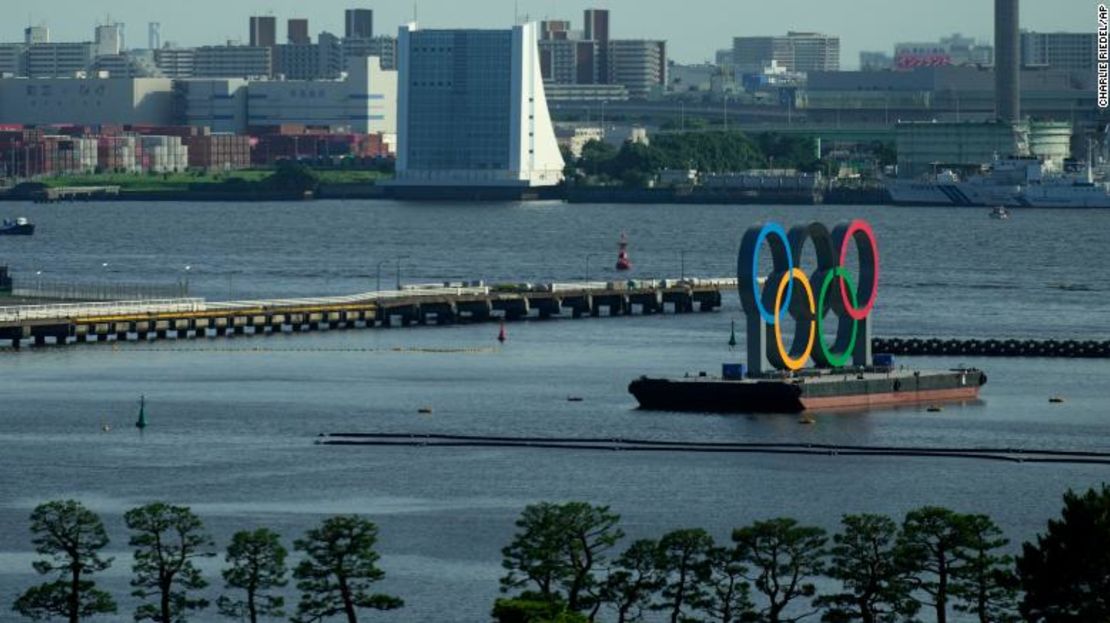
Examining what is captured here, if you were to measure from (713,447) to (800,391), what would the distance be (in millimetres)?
5807

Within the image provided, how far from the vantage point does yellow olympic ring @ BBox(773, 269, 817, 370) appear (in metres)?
71.6

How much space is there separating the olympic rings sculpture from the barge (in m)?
0.65

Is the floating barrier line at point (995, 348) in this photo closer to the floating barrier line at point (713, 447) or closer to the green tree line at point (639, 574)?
the floating barrier line at point (713, 447)

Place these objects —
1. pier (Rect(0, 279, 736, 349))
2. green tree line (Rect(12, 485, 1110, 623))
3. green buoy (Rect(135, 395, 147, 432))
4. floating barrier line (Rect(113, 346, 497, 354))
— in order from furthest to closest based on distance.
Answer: pier (Rect(0, 279, 736, 349))
floating barrier line (Rect(113, 346, 497, 354))
green buoy (Rect(135, 395, 147, 432))
green tree line (Rect(12, 485, 1110, 623))

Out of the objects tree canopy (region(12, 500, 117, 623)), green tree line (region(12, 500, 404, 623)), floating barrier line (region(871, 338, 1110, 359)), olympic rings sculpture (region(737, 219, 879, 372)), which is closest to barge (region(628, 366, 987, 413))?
olympic rings sculpture (region(737, 219, 879, 372))

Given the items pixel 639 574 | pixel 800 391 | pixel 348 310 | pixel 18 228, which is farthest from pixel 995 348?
pixel 18 228

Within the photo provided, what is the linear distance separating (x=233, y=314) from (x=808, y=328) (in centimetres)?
2549

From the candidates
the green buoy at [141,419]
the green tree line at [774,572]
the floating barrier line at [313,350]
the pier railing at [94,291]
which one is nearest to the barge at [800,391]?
the green buoy at [141,419]

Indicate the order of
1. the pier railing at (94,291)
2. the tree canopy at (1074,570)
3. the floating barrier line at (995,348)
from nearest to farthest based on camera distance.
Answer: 1. the tree canopy at (1074,570)
2. the floating barrier line at (995,348)
3. the pier railing at (94,291)

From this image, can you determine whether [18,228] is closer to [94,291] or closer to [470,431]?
[94,291]

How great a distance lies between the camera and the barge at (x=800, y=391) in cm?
7006

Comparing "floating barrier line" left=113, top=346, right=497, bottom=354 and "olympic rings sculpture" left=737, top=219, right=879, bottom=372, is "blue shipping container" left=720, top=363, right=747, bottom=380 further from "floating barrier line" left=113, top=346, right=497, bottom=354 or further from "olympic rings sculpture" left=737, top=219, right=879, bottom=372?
"floating barrier line" left=113, top=346, right=497, bottom=354

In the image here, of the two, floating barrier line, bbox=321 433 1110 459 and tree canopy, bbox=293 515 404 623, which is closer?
tree canopy, bbox=293 515 404 623

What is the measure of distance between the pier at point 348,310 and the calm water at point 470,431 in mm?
1445
